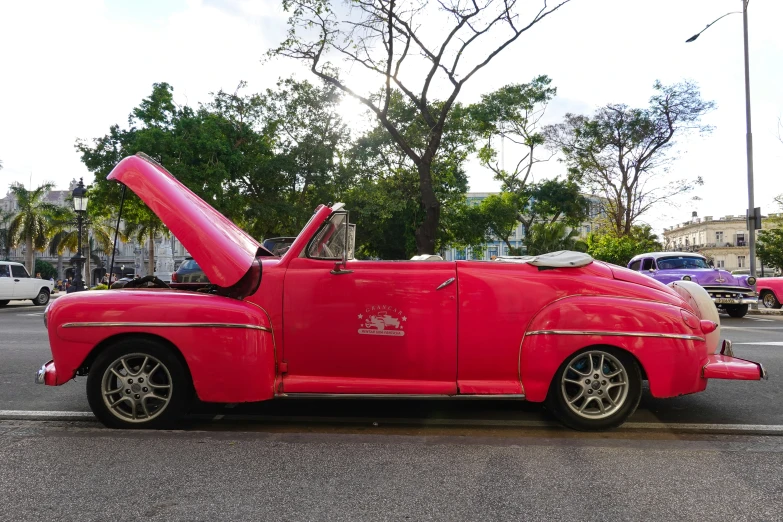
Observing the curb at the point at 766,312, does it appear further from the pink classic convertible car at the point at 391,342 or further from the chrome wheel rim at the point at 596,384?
the chrome wheel rim at the point at 596,384

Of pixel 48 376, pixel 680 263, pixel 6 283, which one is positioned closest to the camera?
pixel 48 376

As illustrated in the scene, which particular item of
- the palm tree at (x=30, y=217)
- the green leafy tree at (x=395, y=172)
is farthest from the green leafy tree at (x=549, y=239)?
the palm tree at (x=30, y=217)

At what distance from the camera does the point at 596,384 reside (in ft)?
13.3

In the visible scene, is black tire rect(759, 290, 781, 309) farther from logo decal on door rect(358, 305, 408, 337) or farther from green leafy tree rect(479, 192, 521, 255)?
logo decal on door rect(358, 305, 408, 337)

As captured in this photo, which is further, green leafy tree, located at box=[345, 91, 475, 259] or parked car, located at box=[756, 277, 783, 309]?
green leafy tree, located at box=[345, 91, 475, 259]

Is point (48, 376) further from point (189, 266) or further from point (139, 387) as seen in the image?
point (189, 266)

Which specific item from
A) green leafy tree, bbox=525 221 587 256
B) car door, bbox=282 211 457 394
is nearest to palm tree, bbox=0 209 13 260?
green leafy tree, bbox=525 221 587 256

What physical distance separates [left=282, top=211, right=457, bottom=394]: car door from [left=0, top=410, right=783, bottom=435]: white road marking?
481mm

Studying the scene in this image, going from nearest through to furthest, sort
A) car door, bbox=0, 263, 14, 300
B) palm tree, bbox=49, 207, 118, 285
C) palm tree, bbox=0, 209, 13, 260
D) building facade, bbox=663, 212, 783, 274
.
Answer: car door, bbox=0, 263, 14, 300 < palm tree, bbox=0, 209, 13, 260 < palm tree, bbox=49, 207, 118, 285 < building facade, bbox=663, 212, 783, 274

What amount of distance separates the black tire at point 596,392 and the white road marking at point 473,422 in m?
0.20

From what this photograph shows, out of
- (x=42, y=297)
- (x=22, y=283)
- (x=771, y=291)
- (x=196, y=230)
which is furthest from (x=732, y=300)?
(x=42, y=297)

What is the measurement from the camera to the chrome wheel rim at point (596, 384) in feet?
13.3

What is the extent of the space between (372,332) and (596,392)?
5.45 ft

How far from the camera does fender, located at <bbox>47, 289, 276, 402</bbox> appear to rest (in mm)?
3965
